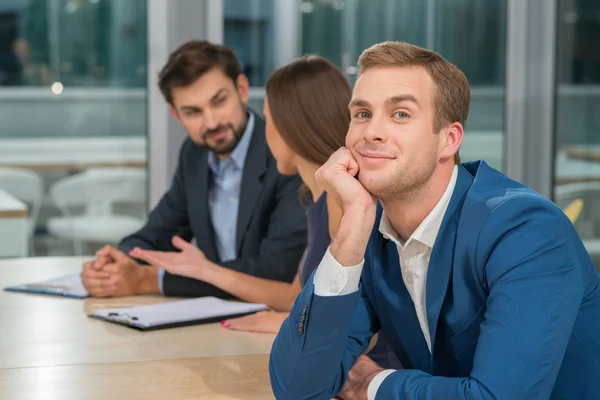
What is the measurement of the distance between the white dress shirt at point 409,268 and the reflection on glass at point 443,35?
3.29 metres

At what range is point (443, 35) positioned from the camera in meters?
5.20

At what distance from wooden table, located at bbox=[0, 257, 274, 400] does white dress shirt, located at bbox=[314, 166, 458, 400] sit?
0.87 feet

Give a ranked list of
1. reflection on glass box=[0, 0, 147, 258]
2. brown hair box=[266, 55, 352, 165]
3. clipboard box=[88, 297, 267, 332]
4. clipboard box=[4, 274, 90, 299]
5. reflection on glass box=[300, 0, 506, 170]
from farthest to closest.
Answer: reflection on glass box=[300, 0, 506, 170] → reflection on glass box=[0, 0, 147, 258] → clipboard box=[4, 274, 90, 299] → brown hair box=[266, 55, 352, 165] → clipboard box=[88, 297, 267, 332]

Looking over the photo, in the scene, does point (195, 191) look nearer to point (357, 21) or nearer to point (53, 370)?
point (53, 370)

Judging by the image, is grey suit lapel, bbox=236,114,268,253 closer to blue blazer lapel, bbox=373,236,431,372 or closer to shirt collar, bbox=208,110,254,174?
shirt collar, bbox=208,110,254,174

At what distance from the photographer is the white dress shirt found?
1737mm

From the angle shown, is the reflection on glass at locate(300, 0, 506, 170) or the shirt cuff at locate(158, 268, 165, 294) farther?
the reflection on glass at locate(300, 0, 506, 170)

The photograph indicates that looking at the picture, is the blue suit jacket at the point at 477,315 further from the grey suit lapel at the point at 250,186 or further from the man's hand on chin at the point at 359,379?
the grey suit lapel at the point at 250,186

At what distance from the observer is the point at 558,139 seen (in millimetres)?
5145

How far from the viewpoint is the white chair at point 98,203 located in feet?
16.3

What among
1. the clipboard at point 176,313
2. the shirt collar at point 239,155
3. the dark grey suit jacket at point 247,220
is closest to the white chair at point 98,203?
the dark grey suit jacket at point 247,220

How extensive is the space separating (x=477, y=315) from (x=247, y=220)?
1496mm

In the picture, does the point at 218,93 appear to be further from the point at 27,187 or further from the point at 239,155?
the point at 27,187

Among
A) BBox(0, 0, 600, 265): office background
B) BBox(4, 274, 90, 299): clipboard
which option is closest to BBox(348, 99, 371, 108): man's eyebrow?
BBox(4, 274, 90, 299): clipboard
